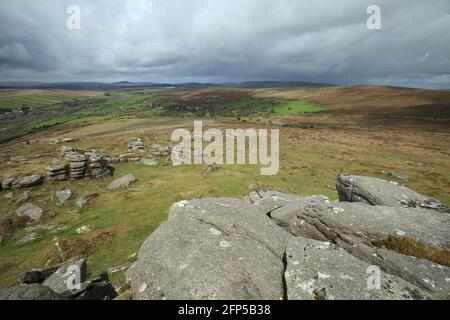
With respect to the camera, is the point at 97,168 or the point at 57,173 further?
the point at 97,168

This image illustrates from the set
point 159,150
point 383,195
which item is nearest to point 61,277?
point 383,195

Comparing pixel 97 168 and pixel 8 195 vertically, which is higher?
pixel 97 168

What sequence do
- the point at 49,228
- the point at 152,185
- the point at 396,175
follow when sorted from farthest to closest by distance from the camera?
the point at 396,175 < the point at 152,185 < the point at 49,228

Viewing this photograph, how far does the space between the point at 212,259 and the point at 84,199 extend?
82.9 feet

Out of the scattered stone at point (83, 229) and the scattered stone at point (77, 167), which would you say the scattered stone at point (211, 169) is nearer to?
the scattered stone at point (77, 167)

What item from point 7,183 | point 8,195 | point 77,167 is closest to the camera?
point 8,195

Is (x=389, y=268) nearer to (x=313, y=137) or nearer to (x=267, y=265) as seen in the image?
(x=267, y=265)

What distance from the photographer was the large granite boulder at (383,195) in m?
14.7

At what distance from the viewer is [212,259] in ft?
30.1

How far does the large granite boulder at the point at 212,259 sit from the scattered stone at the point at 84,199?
2053 centimetres

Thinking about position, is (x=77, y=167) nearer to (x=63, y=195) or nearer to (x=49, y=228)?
(x=63, y=195)

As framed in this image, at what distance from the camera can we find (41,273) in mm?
13344
